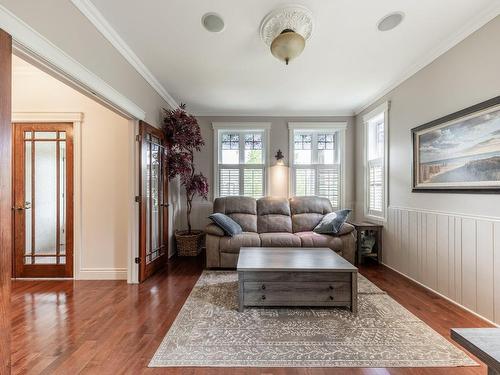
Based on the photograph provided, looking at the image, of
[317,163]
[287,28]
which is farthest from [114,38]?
[317,163]

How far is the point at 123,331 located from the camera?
2160mm

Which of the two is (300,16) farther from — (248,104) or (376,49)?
(248,104)

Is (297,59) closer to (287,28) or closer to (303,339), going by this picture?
(287,28)

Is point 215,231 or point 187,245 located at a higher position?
point 215,231

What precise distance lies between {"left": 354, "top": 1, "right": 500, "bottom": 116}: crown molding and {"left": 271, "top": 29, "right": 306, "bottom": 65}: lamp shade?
5.06ft

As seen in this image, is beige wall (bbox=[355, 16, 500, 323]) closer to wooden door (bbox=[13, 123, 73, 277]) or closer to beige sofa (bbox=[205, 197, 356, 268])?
beige sofa (bbox=[205, 197, 356, 268])

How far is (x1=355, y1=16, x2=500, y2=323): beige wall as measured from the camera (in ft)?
7.40

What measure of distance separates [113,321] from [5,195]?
148cm

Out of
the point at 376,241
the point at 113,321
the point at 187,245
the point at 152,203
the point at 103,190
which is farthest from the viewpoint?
the point at 187,245

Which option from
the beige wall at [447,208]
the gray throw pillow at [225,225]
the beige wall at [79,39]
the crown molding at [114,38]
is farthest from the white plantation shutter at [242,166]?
the beige wall at [447,208]

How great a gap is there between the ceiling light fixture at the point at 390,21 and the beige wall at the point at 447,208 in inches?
28.5

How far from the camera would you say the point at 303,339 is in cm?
200

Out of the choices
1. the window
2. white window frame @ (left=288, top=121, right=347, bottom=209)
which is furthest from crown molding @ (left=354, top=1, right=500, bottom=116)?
white window frame @ (left=288, top=121, right=347, bottom=209)

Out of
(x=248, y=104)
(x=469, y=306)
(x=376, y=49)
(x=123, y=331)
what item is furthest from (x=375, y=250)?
(x=123, y=331)
